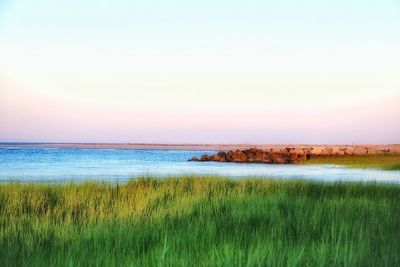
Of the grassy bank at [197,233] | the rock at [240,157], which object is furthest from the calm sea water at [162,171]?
the rock at [240,157]

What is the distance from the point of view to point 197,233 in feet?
22.6

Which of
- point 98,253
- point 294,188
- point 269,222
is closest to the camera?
point 98,253

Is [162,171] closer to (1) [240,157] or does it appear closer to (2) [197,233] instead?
(1) [240,157]

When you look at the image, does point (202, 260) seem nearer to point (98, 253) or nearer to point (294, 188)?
point (98, 253)

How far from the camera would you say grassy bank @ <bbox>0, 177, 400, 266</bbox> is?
556 centimetres

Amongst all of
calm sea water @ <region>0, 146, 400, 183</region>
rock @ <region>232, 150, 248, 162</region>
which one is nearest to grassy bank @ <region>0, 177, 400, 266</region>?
calm sea water @ <region>0, 146, 400, 183</region>

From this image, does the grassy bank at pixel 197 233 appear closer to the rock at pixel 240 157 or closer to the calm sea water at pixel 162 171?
the calm sea water at pixel 162 171

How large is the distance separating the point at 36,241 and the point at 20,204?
396 centimetres

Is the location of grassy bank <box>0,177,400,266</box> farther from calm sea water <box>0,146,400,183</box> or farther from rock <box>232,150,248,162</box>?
rock <box>232,150,248,162</box>

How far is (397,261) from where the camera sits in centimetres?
560

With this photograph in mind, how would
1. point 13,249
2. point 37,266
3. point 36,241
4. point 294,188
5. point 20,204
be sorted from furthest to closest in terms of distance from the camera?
point 294,188
point 20,204
point 36,241
point 13,249
point 37,266

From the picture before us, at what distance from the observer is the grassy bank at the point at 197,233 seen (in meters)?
5.56

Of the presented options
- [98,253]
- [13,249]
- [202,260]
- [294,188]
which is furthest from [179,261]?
[294,188]

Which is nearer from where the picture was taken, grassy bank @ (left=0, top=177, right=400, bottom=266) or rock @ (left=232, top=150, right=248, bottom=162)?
grassy bank @ (left=0, top=177, right=400, bottom=266)
